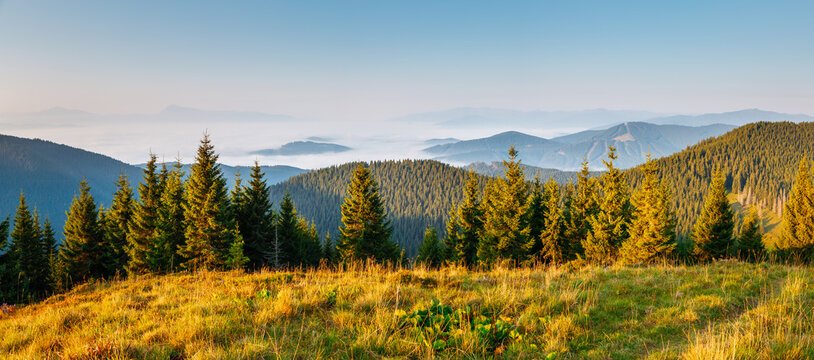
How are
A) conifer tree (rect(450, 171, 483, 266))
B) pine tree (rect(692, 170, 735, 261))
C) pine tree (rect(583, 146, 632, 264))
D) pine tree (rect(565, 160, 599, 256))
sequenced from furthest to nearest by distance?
1. conifer tree (rect(450, 171, 483, 266))
2. pine tree (rect(565, 160, 599, 256))
3. pine tree (rect(692, 170, 735, 261))
4. pine tree (rect(583, 146, 632, 264))

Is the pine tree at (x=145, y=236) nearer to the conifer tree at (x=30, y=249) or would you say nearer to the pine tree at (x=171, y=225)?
the pine tree at (x=171, y=225)

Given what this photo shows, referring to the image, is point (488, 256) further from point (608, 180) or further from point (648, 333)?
point (648, 333)

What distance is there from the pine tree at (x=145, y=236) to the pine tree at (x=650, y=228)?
131 ft

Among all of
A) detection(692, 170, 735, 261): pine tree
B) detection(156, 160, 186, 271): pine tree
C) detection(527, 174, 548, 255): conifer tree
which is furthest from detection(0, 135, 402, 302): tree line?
detection(692, 170, 735, 261): pine tree

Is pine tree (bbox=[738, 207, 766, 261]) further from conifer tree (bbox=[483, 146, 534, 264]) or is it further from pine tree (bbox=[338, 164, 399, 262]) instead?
pine tree (bbox=[338, 164, 399, 262])

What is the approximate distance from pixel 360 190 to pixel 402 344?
31059mm

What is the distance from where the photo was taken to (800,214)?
3469 cm

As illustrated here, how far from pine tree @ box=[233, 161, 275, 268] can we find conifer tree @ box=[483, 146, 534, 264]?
22.4m

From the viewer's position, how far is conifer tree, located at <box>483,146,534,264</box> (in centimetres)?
3031

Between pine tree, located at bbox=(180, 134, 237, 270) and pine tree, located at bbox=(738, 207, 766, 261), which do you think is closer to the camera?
pine tree, located at bbox=(180, 134, 237, 270)

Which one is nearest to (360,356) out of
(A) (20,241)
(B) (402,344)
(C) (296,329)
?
(B) (402,344)

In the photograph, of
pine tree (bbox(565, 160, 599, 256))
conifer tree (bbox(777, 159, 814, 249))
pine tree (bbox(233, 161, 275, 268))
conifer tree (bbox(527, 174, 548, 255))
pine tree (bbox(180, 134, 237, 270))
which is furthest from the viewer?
conifer tree (bbox(527, 174, 548, 255))

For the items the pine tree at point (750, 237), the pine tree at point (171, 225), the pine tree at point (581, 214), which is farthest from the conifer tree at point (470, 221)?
the pine tree at point (171, 225)

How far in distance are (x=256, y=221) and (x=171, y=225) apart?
7.25m
